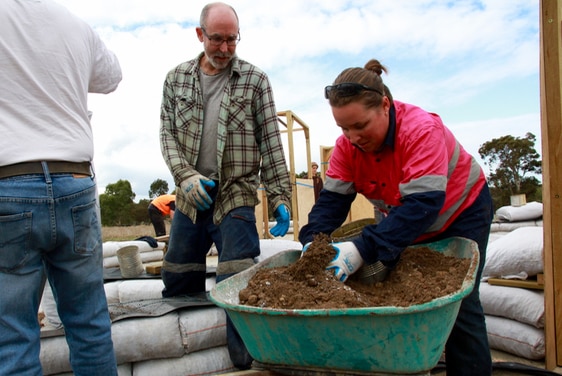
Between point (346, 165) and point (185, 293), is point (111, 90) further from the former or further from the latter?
point (185, 293)

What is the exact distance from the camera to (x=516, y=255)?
2518 mm

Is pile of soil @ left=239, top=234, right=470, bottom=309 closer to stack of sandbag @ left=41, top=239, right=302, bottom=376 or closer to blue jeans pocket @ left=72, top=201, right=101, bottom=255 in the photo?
blue jeans pocket @ left=72, top=201, right=101, bottom=255

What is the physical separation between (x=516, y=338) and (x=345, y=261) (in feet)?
5.11

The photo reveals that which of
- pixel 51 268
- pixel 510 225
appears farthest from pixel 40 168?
pixel 510 225

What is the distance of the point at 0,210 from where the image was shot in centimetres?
129

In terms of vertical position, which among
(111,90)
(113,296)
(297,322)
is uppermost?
(111,90)

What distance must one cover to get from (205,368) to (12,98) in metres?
1.38

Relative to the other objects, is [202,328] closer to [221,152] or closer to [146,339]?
[146,339]

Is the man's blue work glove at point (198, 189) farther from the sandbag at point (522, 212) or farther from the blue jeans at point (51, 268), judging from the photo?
the sandbag at point (522, 212)

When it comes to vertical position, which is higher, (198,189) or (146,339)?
(198,189)

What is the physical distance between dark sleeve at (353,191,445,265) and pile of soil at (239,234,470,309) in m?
0.09

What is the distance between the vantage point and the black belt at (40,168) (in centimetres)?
131

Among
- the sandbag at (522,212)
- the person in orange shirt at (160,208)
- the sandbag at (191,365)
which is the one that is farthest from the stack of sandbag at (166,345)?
the sandbag at (522,212)

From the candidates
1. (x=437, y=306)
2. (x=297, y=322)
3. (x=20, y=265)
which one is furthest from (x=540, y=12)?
(x=20, y=265)
